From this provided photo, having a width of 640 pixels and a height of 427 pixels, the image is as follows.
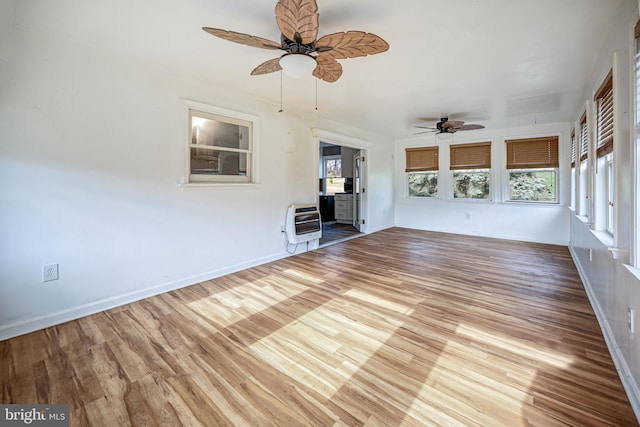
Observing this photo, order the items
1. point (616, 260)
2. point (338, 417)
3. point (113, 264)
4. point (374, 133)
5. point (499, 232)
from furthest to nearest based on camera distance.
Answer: point (374, 133)
point (499, 232)
point (113, 264)
point (616, 260)
point (338, 417)

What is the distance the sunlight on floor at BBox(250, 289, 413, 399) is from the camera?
1670 mm

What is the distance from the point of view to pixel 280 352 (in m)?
1.89

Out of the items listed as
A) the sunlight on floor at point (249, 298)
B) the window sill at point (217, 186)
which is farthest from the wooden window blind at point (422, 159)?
the sunlight on floor at point (249, 298)

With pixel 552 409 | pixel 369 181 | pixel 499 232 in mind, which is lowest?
pixel 552 409

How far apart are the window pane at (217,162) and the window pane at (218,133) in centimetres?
10

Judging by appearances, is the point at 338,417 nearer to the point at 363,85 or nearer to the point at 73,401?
the point at 73,401

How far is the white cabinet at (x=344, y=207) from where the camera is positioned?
7787 millimetres

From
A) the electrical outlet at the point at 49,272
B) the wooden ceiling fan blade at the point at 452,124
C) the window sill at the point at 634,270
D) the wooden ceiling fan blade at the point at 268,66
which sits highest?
the wooden ceiling fan blade at the point at 452,124

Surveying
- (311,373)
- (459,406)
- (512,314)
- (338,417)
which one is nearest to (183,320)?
(311,373)

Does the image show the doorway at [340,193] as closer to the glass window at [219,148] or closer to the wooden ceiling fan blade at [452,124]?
the wooden ceiling fan blade at [452,124]

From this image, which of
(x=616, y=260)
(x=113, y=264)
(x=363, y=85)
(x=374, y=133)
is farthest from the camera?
(x=374, y=133)

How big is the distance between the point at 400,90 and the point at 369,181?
290 cm

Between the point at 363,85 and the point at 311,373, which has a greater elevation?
the point at 363,85

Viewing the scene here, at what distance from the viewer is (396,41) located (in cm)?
230
